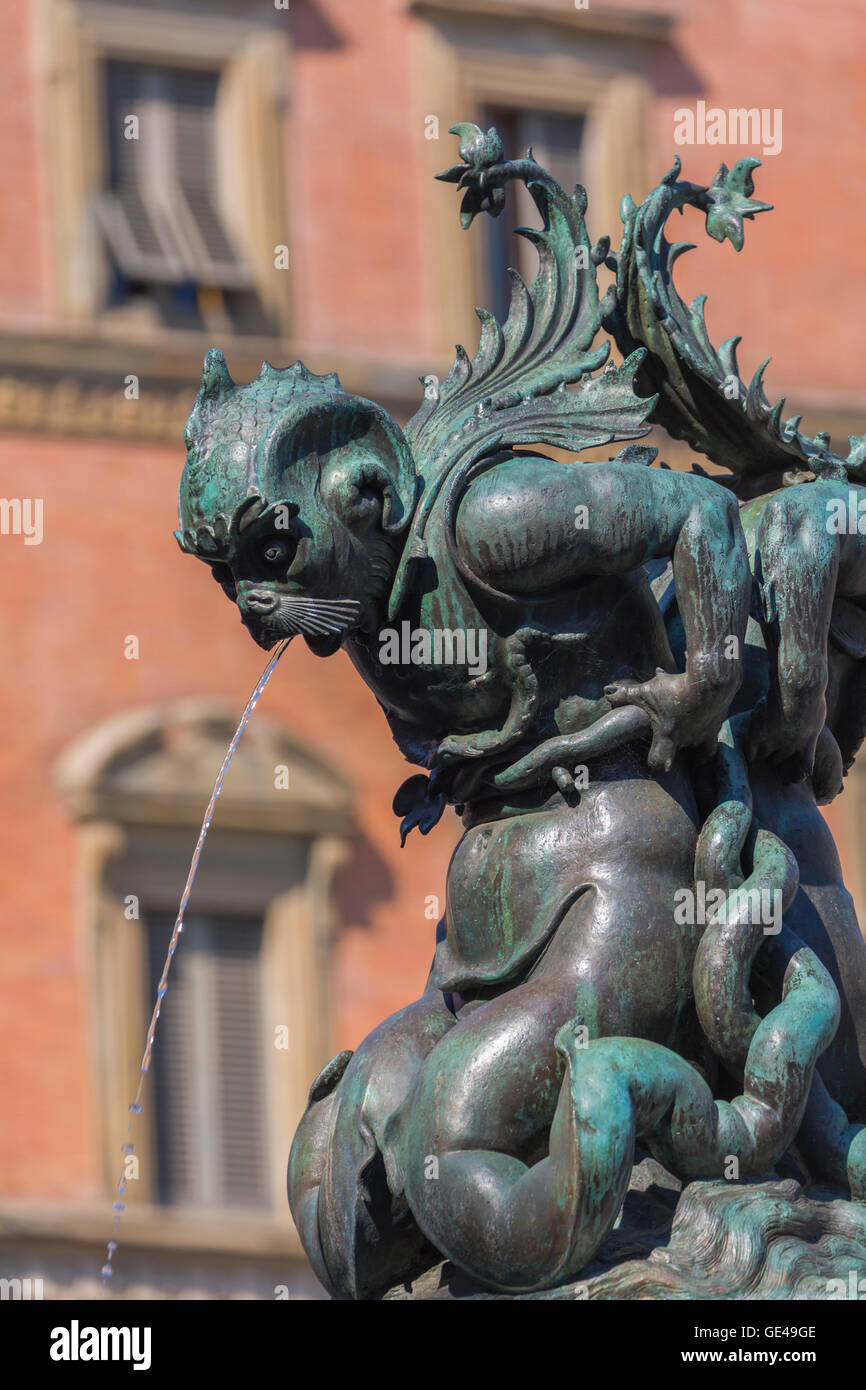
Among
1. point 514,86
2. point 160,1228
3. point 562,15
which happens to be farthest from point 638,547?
point 562,15

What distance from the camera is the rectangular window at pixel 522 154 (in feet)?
77.1

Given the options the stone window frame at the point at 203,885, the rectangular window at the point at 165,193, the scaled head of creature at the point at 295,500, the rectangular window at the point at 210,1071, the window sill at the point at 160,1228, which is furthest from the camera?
the rectangular window at the point at 165,193

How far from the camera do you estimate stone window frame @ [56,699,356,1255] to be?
70.9 feet

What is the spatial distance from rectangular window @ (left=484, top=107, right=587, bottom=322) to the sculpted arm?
17855 mm

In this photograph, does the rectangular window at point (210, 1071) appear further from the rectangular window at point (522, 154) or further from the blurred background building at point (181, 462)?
the rectangular window at point (522, 154)

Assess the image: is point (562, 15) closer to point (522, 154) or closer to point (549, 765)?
point (522, 154)

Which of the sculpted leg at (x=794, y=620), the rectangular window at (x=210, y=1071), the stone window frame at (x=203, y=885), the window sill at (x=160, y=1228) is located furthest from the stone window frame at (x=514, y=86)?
the sculpted leg at (x=794, y=620)

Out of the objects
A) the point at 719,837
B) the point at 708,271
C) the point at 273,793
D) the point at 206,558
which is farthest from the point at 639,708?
the point at 708,271

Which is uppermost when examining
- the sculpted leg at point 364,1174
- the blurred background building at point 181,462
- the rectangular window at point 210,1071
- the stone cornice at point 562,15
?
the stone cornice at point 562,15

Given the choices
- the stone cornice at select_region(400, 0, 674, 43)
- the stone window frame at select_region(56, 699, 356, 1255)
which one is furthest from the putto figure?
the stone cornice at select_region(400, 0, 674, 43)

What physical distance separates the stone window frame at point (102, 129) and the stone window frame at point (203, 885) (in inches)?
102

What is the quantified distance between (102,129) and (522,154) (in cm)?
254

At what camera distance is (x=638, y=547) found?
5418mm

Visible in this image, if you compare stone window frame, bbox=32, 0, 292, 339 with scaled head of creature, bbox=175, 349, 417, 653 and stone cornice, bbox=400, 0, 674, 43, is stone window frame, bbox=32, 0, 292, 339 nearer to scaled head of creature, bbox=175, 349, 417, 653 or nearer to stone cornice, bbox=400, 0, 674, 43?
stone cornice, bbox=400, 0, 674, 43
